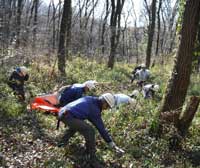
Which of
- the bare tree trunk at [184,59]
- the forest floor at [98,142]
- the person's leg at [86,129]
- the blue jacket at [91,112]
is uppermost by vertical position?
the bare tree trunk at [184,59]

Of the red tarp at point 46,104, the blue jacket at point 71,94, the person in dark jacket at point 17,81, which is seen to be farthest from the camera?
the person in dark jacket at point 17,81

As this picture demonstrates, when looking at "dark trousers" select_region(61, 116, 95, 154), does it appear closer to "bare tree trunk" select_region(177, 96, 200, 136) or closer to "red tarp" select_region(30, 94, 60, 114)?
"bare tree trunk" select_region(177, 96, 200, 136)

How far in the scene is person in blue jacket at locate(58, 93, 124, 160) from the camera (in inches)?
373

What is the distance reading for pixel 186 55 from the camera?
1097cm

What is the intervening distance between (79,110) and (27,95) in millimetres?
7707

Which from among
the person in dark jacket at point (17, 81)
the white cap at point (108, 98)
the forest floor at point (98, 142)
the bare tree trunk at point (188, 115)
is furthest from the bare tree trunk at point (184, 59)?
the person in dark jacket at point (17, 81)

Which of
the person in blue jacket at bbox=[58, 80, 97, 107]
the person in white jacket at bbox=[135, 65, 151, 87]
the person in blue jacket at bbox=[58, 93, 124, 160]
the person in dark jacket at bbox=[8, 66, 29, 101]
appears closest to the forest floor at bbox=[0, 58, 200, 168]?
the person in dark jacket at bbox=[8, 66, 29, 101]

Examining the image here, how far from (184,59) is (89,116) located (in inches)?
123

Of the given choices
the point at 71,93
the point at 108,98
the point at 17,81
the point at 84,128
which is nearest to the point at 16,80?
the point at 17,81

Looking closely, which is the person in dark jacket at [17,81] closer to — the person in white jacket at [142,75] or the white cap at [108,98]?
the white cap at [108,98]

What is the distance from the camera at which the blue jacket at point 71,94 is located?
12.9 m

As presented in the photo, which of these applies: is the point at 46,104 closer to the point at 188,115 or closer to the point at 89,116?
the point at 89,116

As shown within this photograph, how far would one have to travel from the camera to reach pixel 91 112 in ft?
31.2

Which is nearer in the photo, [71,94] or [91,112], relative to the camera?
[91,112]
